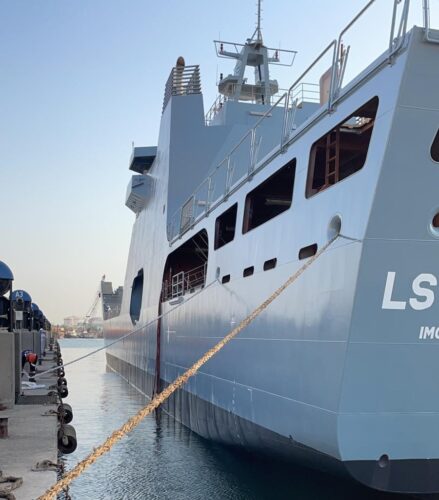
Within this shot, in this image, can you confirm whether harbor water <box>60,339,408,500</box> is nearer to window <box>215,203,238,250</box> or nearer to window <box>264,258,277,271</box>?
window <box>264,258,277,271</box>

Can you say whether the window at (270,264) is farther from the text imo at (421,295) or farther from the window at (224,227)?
the window at (224,227)

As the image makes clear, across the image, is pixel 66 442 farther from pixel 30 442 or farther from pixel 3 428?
pixel 30 442

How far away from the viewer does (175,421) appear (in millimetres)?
16547

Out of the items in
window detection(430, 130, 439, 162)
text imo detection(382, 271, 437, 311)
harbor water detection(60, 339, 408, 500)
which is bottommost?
harbor water detection(60, 339, 408, 500)

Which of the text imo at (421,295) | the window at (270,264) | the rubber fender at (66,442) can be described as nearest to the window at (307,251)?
the window at (270,264)

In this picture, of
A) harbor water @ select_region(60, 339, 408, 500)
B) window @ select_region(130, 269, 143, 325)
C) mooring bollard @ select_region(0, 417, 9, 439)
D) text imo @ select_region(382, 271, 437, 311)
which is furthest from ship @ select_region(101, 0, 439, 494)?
window @ select_region(130, 269, 143, 325)

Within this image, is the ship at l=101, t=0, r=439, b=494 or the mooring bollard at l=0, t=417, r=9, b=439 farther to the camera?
the mooring bollard at l=0, t=417, r=9, b=439

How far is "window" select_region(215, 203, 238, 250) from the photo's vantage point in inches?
502

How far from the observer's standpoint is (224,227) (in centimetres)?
1363

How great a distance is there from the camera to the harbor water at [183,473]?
851 cm

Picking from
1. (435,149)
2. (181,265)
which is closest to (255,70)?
(181,265)

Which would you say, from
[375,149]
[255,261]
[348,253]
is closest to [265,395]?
[255,261]

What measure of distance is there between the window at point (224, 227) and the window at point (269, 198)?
0.79 metres

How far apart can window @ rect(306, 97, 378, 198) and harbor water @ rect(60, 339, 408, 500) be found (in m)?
4.01
